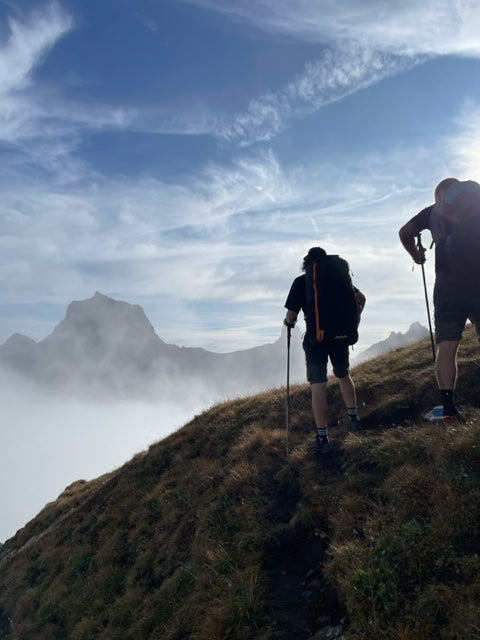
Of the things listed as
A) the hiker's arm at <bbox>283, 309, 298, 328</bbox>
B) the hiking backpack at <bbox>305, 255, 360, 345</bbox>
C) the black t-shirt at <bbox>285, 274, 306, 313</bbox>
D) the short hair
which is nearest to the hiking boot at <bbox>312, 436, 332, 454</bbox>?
the hiking backpack at <bbox>305, 255, 360, 345</bbox>

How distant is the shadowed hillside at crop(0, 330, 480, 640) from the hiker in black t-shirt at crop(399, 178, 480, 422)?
3.18ft

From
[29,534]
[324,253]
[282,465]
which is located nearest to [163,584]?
[282,465]

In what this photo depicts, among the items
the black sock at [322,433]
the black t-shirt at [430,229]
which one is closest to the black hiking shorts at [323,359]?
the black sock at [322,433]

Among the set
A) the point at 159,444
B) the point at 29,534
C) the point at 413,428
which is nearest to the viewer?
the point at 413,428

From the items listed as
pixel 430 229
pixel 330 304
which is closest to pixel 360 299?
pixel 330 304

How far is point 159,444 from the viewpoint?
49.5ft

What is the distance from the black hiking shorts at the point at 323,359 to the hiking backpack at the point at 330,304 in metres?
0.12

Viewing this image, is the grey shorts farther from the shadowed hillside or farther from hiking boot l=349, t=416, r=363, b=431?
hiking boot l=349, t=416, r=363, b=431

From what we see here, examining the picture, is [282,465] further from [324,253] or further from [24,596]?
[24,596]

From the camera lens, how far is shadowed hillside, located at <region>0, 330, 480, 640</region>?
4.66 m

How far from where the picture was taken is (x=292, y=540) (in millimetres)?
6488

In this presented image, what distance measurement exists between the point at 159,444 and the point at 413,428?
9.59 metres

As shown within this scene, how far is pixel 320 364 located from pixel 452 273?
2.76m

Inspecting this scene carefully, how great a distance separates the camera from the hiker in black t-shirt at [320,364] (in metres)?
8.30
